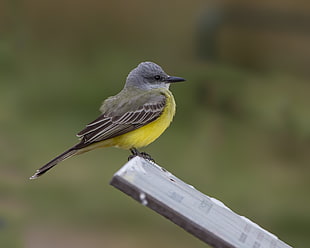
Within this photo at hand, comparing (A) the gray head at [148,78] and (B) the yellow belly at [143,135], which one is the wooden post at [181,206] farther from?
(A) the gray head at [148,78]

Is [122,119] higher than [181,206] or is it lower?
lower

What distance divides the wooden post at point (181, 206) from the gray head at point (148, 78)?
1.91 m

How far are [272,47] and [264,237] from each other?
2639 mm

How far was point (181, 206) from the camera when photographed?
224cm

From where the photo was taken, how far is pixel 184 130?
539 cm

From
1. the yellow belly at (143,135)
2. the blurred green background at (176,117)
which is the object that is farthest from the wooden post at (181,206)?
the blurred green background at (176,117)

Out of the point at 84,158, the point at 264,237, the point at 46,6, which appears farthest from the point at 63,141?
the point at 264,237

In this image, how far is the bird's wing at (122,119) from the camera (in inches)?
150

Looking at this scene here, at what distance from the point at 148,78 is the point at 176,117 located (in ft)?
3.10

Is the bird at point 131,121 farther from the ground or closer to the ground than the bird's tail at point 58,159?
farther from the ground

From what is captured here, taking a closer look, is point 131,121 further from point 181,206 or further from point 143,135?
point 181,206

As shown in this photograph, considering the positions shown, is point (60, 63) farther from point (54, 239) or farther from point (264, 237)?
point (264, 237)

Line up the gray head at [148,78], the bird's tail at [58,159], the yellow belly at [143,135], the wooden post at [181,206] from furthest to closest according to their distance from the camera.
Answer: the gray head at [148,78] < the yellow belly at [143,135] < the bird's tail at [58,159] < the wooden post at [181,206]

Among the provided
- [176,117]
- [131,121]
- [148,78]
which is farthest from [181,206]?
[176,117]
